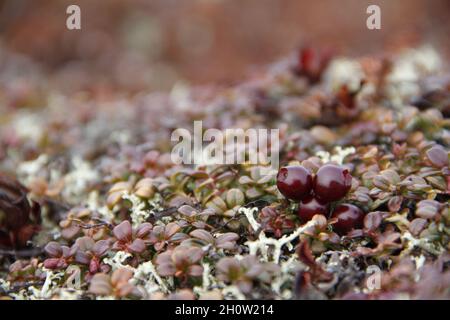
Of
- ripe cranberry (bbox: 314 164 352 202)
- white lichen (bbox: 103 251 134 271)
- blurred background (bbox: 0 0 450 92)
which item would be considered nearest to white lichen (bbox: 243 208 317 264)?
ripe cranberry (bbox: 314 164 352 202)

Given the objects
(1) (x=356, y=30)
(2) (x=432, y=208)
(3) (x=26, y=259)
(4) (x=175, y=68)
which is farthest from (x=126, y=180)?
(1) (x=356, y=30)

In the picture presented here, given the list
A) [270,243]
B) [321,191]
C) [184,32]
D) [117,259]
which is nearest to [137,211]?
[117,259]

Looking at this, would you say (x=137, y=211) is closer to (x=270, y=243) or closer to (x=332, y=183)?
(x=270, y=243)

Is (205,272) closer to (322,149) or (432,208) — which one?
(432,208)

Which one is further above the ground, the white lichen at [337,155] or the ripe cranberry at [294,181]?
the white lichen at [337,155]

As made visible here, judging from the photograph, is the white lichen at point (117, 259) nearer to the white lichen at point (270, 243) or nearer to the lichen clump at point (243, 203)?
the lichen clump at point (243, 203)

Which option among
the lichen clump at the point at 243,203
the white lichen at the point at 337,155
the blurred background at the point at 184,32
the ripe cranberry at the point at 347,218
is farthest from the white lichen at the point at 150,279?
the blurred background at the point at 184,32
